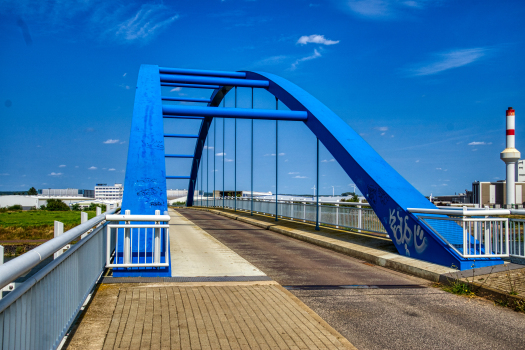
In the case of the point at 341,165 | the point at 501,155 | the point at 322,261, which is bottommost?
the point at 322,261

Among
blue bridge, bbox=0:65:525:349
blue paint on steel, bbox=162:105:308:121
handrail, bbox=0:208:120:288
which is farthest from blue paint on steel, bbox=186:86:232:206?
handrail, bbox=0:208:120:288

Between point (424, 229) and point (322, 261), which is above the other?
point (424, 229)

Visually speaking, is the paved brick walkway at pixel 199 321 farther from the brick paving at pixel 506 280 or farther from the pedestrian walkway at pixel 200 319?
the brick paving at pixel 506 280

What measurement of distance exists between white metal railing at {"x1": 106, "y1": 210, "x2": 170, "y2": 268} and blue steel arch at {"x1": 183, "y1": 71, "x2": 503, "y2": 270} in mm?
4987

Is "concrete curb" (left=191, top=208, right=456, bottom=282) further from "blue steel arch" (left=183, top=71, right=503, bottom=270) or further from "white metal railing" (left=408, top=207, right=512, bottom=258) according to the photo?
"white metal railing" (left=408, top=207, right=512, bottom=258)

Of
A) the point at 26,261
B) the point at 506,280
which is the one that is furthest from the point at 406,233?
the point at 26,261

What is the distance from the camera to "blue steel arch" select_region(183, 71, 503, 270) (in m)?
8.41

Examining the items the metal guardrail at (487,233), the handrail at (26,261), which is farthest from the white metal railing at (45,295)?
the metal guardrail at (487,233)

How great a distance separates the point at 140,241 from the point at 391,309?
380 cm

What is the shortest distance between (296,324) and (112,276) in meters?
3.36

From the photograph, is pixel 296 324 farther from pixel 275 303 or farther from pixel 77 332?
pixel 77 332

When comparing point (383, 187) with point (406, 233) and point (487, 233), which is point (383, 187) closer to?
point (406, 233)

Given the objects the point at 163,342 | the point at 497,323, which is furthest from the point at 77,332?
the point at 497,323

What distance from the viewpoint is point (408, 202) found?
32.7ft
